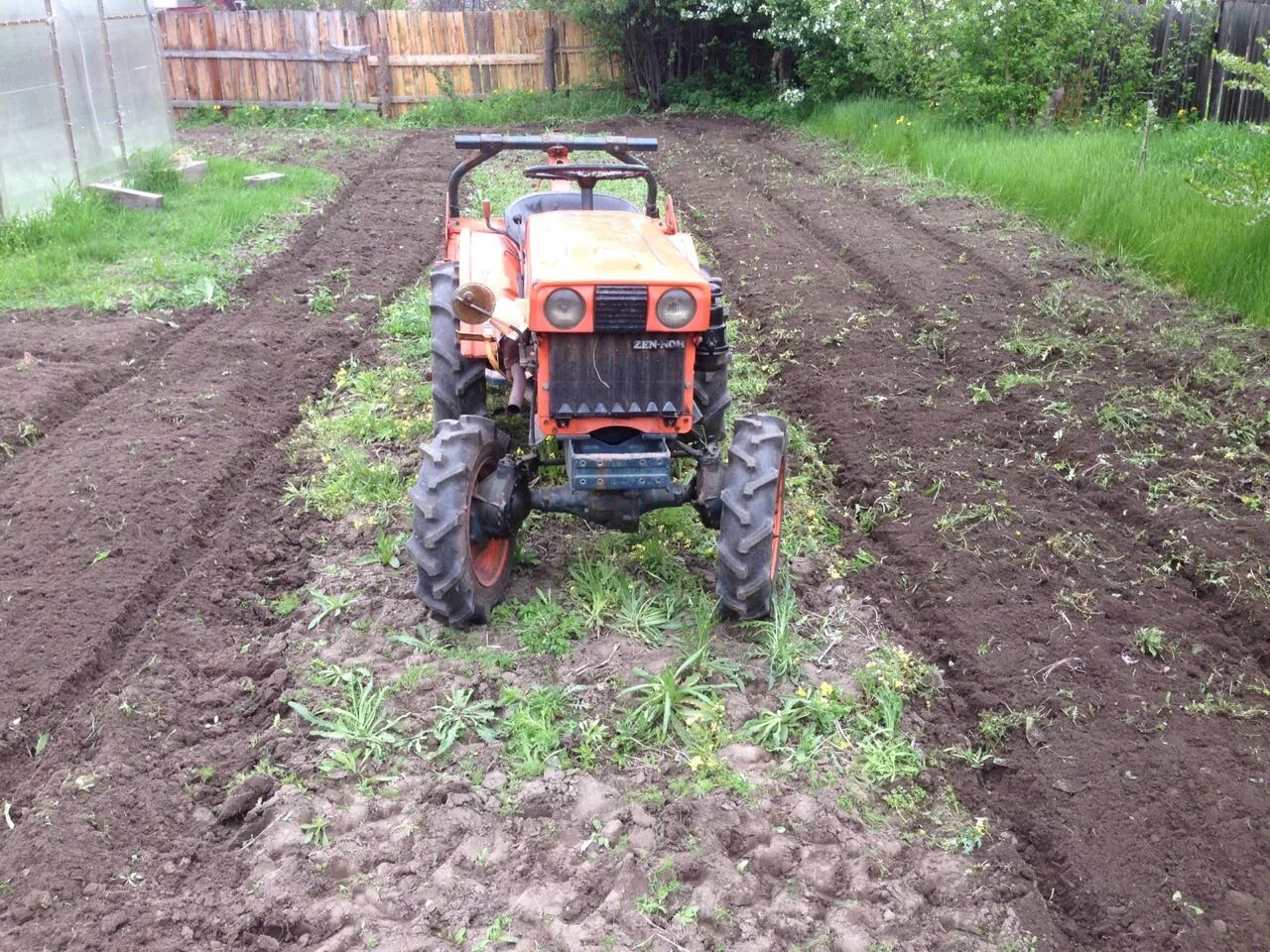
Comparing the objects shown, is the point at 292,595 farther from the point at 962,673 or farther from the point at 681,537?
the point at 962,673

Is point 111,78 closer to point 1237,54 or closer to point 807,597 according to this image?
point 807,597

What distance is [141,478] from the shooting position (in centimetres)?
551

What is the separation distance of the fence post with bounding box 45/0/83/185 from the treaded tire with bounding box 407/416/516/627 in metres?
8.62

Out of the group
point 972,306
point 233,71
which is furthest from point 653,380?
point 233,71

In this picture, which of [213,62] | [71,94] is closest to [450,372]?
[71,94]

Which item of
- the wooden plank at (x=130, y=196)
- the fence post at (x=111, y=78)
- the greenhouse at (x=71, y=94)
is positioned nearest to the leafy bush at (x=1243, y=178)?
the wooden plank at (x=130, y=196)

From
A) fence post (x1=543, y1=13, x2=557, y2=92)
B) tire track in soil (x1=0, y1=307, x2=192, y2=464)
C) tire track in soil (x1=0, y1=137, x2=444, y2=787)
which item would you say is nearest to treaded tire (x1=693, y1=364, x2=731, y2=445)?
tire track in soil (x1=0, y1=137, x2=444, y2=787)

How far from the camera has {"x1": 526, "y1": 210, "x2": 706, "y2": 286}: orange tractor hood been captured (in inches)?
158

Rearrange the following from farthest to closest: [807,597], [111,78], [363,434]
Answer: [111,78], [363,434], [807,597]

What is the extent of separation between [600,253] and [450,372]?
51.4 inches

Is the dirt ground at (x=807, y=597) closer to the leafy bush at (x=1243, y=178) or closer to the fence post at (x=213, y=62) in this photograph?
the leafy bush at (x=1243, y=178)

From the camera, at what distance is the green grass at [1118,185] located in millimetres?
7789

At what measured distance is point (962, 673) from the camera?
4.18m

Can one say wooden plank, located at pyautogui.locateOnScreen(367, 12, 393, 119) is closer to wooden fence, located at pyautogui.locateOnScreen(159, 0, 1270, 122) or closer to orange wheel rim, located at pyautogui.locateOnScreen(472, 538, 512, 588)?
wooden fence, located at pyautogui.locateOnScreen(159, 0, 1270, 122)
